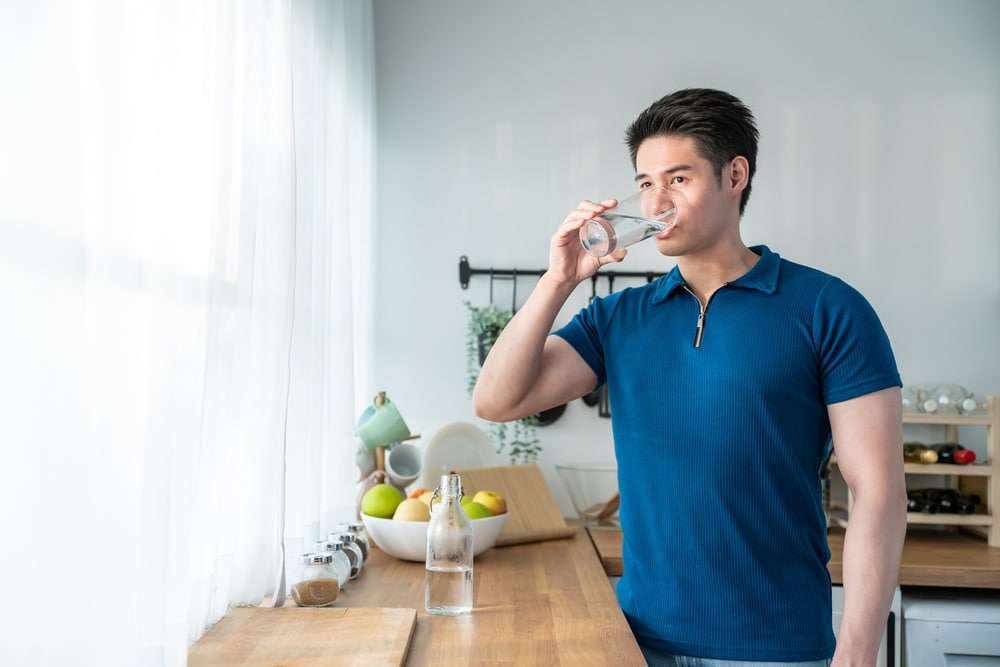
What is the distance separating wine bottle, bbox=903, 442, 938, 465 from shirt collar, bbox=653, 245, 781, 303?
124cm

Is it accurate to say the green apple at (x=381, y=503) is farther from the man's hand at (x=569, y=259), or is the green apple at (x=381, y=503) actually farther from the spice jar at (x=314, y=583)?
the man's hand at (x=569, y=259)

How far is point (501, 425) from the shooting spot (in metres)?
2.72

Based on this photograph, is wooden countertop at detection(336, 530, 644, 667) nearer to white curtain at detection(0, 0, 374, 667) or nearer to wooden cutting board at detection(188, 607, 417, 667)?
wooden cutting board at detection(188, 607, 417, 667)

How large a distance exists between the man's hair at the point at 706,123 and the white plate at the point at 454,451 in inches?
45.5

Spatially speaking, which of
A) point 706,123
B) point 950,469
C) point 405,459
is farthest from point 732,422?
point 950,469

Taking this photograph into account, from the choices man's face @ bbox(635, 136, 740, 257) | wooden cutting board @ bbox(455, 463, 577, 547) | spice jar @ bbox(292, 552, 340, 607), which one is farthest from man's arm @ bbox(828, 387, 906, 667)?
wooden cutting board @ bbox(455, 463, 577, 547)

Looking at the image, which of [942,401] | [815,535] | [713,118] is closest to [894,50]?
[942,401]

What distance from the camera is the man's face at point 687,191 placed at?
4.56 feet

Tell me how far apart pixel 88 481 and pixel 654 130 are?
99 cm

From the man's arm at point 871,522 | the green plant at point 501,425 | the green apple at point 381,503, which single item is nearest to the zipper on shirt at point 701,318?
the man's arm at point 871,522

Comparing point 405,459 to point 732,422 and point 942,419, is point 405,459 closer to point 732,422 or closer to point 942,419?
point 732,422

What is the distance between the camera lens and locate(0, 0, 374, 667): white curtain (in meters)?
0.74

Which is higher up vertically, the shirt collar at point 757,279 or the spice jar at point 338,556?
the shirt collar at point 757,279

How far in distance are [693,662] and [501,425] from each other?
1.44 m
